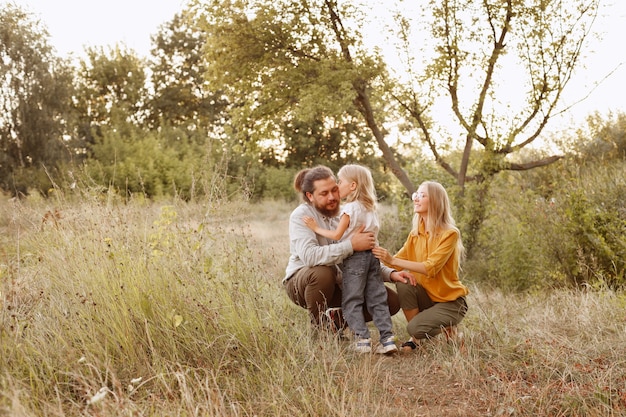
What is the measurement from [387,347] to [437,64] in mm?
5162

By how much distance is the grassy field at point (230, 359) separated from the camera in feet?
9.15

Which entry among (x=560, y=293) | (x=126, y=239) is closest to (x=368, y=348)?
(x=126, y=239)

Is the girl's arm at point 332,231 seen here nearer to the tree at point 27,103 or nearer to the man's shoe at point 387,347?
the man's shoe at point 387,347

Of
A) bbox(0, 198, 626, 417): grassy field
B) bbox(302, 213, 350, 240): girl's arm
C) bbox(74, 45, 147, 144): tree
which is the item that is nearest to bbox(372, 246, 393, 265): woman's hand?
bbox(302, 213, 350, 240): girl's arm

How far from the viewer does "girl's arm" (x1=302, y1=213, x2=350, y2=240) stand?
4.07 meters

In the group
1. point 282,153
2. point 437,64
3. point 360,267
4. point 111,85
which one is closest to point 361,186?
point 360,267

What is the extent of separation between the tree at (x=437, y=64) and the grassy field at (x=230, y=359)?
13.7 ft

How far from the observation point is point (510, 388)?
10.0 ft

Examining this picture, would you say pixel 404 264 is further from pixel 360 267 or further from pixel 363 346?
pixel 363 346

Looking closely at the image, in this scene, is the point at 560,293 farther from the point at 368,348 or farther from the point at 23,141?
the point at 23,141

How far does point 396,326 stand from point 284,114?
5.24m

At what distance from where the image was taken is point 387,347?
3932 millimetres

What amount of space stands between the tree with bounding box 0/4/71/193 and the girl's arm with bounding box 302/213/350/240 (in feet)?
46.4

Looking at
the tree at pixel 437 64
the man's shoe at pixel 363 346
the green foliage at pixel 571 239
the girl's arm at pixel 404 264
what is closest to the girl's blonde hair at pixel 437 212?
the girl's arm at pixel 404 264
